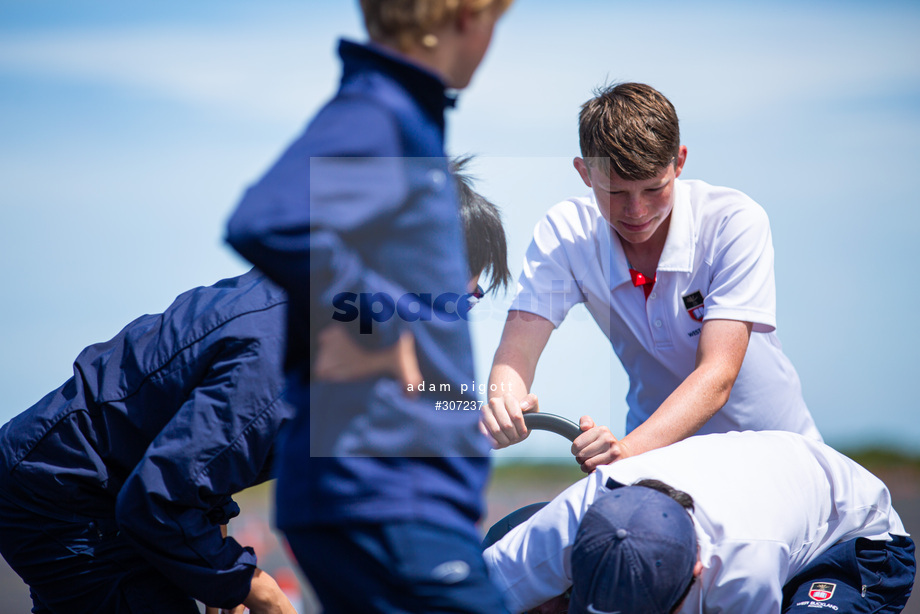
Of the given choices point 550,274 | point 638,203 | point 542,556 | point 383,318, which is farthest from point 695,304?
point 383,318

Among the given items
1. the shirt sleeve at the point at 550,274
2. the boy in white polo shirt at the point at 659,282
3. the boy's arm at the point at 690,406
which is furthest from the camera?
the shirt sleeve at the point at 550,274

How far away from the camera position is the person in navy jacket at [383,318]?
1.22m

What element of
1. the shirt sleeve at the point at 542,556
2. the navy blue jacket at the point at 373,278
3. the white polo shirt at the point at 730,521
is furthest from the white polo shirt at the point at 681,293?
the navy blue jacket at the point at 373,278

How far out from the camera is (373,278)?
49.9 inches

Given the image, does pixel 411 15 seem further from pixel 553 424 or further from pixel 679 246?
pixel 679 246

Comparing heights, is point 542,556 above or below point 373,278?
below

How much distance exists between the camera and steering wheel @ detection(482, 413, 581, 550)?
223cm

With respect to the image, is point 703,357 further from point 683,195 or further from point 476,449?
point 476,449

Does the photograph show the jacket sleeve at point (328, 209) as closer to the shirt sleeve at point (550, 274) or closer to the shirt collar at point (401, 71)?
the shirt collar at point (401, 71)

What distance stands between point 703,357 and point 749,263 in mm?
333

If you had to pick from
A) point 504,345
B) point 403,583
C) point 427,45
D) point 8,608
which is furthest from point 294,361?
point 8,608

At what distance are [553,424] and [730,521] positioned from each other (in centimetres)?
54

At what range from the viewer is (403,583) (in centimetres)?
122

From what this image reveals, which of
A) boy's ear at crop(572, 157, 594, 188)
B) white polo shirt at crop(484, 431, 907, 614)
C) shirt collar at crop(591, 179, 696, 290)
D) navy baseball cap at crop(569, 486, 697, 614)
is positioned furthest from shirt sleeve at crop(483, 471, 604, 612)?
boy's ear at crop(572, 157, 594, 188)
